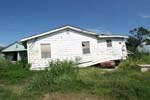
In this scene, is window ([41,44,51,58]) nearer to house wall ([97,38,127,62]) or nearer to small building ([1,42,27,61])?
house wall ([97,38,127,62])

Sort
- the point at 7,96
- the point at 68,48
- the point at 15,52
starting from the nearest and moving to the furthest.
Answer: the point at 7,96
the point at 68,48
the point at 15,52

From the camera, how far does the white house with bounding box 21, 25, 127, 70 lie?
19.8 meters

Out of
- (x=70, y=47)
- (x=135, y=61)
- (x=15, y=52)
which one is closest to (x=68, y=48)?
(x=70, y=47)

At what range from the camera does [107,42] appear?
21969 millimetres

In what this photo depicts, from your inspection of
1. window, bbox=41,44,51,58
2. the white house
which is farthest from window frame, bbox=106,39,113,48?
window, bbox=41,44,51,58

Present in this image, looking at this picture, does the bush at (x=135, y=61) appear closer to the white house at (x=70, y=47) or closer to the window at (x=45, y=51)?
the white house at (x=70, y=47)

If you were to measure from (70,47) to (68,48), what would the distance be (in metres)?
0.21

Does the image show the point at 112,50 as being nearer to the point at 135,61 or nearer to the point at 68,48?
the point at 135,61

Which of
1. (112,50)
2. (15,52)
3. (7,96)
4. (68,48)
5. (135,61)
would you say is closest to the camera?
(7,96)

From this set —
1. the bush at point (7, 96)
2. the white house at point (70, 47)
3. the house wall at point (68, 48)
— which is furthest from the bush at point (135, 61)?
the bush at point (7, 96)

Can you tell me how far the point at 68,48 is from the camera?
2041cm

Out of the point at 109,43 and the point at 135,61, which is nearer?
the point at 135,61

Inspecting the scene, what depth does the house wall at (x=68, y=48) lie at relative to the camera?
19766mm

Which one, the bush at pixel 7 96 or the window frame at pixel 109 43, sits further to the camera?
the window frame at pixel 109 43
